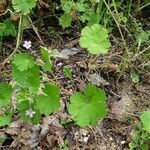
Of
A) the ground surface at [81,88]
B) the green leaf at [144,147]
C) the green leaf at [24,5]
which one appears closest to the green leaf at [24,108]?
the ground surface at [81,88]

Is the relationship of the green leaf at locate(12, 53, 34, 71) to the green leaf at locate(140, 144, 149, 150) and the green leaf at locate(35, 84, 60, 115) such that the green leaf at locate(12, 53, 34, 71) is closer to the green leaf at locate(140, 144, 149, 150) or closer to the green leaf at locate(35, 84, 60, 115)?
the green leaf at locate(35, 84, 60, 115)

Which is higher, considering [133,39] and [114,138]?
[133,39]

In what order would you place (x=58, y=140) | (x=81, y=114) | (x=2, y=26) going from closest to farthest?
(x=81, y=114) < (x=58, y=140) < (x=2, y=26)

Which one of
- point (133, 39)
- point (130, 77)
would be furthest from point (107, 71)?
point (133, 39)

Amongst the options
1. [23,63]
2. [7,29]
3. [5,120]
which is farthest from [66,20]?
[5,120]

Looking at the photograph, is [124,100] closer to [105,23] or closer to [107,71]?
[107,71]

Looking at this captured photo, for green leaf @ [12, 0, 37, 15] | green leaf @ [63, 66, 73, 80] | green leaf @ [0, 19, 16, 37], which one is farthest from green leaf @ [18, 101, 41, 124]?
green leaf @ [0, 19, 16, 37]

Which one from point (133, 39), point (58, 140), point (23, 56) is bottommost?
point (58, 140)
